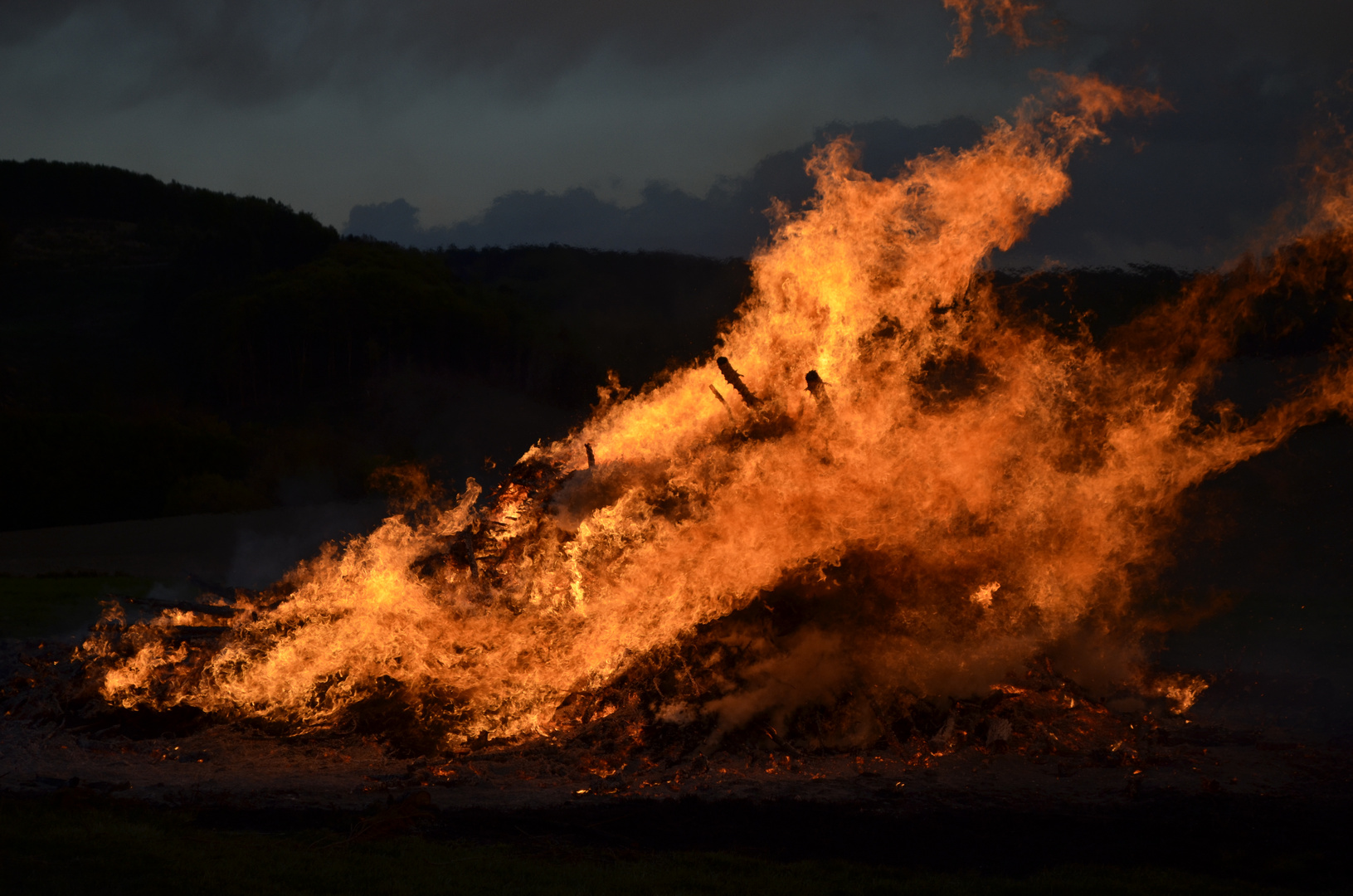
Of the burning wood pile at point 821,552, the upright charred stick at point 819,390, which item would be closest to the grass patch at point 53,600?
the burning wood pile at point 821,552

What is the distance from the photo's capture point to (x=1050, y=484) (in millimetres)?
11562

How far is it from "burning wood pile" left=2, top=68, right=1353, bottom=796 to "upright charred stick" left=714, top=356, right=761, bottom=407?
0.04m

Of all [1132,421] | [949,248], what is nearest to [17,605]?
[949,248]

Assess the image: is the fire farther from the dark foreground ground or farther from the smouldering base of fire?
the dark foreground ground

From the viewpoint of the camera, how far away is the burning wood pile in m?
10.7

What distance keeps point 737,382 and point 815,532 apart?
79.1 inches

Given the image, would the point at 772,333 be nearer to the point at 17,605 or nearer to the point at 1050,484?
the point at 1050,484

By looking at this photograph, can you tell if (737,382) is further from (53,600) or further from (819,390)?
(53,600)

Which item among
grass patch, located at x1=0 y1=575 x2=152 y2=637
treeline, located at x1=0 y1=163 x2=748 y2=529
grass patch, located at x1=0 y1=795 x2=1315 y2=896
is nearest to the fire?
grass patch, located at x1=0 y1=795 x2=1315 y2=896

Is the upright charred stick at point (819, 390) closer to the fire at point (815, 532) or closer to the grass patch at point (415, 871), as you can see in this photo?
the fire at point (815, 532)

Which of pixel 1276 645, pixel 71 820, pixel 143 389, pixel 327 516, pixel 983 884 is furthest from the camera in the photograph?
pixel 143 389

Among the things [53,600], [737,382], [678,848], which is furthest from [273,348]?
[678,848]

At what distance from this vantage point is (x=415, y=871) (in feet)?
22.1

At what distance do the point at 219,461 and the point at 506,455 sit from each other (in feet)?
47.6
